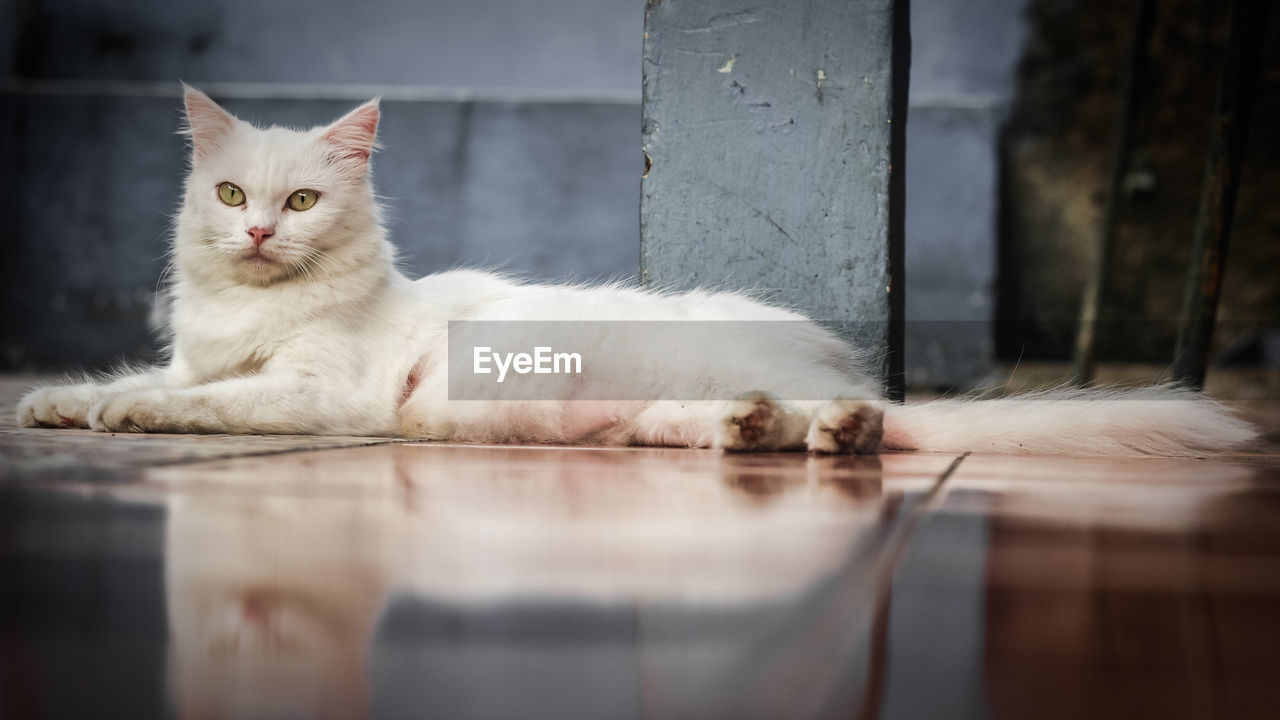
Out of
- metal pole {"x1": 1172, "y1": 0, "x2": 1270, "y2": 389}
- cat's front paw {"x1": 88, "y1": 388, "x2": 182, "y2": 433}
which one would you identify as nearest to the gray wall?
metal pole {"x1": 1172, "y1": 0, "x2": 1270, "y2": 389}

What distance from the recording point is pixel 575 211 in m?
5.07

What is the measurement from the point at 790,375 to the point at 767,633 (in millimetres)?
1046

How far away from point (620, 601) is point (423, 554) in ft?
0.52

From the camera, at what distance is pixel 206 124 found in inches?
67.6

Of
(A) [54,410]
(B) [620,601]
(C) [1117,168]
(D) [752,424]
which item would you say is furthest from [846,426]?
(C) [1117,168]

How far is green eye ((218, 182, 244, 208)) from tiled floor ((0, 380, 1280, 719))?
885 millimetres

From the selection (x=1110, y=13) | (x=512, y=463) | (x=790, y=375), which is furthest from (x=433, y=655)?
(x=1110, y=13)

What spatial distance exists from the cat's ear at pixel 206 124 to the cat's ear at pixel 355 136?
19 centimetres

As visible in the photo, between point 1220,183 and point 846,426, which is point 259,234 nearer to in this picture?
point 846,426

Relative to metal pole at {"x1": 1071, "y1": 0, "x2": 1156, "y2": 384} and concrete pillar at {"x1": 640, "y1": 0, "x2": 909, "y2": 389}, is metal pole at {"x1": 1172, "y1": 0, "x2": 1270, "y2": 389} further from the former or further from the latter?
concrete pillar at {"x1": 640, "y1": 0, "x2": 909, "y2": 389}

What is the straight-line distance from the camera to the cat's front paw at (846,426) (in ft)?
4.20

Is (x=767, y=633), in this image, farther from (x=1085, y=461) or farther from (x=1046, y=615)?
(x=1085, y=461)

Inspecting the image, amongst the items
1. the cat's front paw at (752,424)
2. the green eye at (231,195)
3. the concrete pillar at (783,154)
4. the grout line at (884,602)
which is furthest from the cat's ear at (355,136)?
the grout line at (884,602)

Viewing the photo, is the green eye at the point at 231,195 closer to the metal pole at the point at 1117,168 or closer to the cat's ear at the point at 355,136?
the cat's ear at the point at 355,136
